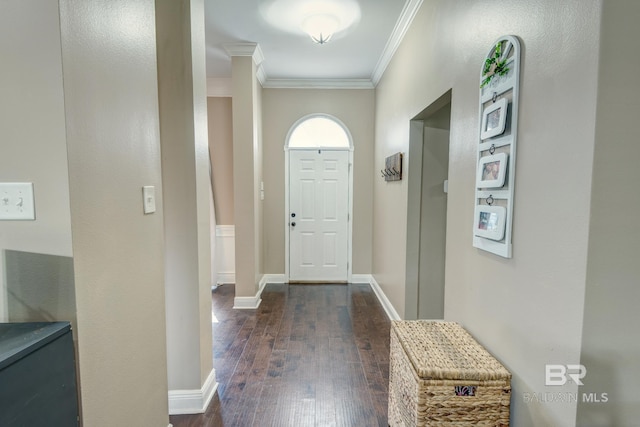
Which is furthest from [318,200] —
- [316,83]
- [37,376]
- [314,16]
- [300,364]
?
[37,376]

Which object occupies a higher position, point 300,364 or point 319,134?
point 319,134

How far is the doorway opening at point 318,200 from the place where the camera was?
4535mm

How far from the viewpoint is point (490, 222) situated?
139 centimetres

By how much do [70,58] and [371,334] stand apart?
2.91 meters

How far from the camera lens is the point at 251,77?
139 inches

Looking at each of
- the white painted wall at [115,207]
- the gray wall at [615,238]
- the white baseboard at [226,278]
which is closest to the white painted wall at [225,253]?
the white baseboard at [226,278]

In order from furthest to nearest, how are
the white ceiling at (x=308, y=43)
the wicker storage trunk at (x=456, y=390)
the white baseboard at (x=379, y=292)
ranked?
the white baseboard at (x=379, y=292)
the white ceiling at (x=308, y=43)
the wicker storage trunk at (x=456, y=390)

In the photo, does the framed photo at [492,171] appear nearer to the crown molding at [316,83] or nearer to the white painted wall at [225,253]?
the crown molding at [316,83]

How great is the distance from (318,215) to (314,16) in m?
2.57

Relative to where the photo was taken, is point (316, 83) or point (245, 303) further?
point (316, 83)

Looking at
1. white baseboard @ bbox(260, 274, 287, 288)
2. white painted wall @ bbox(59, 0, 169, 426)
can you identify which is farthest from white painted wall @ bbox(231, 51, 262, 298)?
white painted wall @ bbox(59, 0, 169, 426)

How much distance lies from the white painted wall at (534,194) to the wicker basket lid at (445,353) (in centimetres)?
7

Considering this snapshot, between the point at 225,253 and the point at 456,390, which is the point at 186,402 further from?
the point at 225,253

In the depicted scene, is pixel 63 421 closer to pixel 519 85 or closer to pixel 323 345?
pixel 519 85
